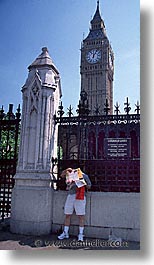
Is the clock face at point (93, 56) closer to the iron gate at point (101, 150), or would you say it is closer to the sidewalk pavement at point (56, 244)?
the iron gate at point (101, 150)

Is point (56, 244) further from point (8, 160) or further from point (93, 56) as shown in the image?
point (93, 56)

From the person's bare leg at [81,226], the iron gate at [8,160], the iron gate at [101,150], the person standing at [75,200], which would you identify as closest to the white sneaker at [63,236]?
the person standing at [75,200]

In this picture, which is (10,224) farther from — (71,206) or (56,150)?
(56,150)

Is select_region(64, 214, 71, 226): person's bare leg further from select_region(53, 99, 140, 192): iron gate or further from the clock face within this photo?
the clock face

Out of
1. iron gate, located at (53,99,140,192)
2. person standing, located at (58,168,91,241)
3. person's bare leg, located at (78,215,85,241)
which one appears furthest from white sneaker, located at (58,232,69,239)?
iron gate, located at (53,99,140,192)

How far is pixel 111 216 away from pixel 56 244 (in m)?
1.20

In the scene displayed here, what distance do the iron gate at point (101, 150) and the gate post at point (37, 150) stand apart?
32 centimetres

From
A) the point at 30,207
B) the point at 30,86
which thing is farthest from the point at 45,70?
the point at 30,207

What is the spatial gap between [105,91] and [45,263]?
55429 millimetres

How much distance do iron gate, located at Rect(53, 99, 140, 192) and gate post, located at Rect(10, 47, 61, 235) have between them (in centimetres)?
32

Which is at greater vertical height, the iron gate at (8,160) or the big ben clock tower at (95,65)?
the big ben clock tower at (95,65)

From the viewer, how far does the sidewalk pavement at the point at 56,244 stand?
15.6 feet

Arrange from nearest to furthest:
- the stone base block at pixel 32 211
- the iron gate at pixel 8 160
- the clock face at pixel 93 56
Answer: the stone base block at pixel 32 211 → the iron gate at pixel 8 160 → the clock face at pixel 93 56

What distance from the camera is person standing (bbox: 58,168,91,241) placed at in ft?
17.5
